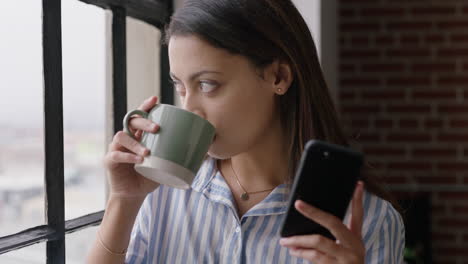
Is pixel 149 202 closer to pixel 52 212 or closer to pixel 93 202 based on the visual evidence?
pixel 52 212

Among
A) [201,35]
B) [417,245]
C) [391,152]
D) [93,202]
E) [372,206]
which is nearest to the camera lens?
[201,35]

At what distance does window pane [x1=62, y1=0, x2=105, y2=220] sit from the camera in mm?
1267

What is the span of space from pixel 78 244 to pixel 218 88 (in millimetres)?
652

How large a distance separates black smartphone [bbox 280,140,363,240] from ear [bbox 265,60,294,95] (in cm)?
24

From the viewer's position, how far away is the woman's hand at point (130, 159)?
83cm

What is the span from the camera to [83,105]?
135 centimetres

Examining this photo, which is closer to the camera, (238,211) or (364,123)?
(238,211)

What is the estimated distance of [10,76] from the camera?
1.07 meters

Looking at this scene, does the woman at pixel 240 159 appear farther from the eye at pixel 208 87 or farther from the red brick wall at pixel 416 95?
the red brick wall at pixel 416 95

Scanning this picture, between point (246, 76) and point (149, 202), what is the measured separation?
0.30m

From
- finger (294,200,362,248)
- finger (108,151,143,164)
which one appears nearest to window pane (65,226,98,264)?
finger (108,151,143,164)

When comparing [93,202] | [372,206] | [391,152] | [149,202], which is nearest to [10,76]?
[149,202]

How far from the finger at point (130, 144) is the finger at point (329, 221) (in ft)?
0.75

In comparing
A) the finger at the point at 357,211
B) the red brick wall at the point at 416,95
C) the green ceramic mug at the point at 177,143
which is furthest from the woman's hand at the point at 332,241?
the red brick wall at the point at 416,95
